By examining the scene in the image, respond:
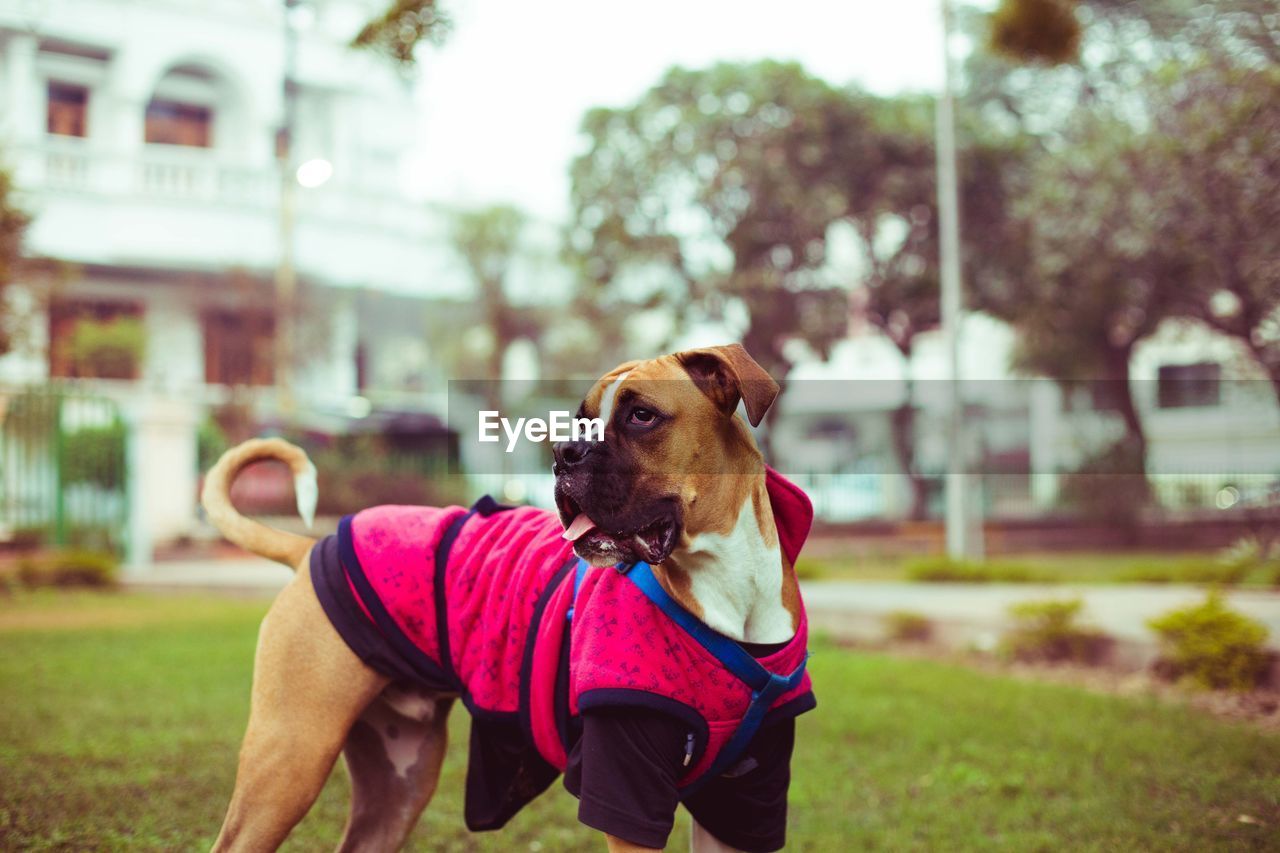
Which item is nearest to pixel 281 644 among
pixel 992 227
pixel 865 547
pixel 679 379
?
pixel 679 379

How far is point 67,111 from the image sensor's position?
60.4ft

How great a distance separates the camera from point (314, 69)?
770 inches

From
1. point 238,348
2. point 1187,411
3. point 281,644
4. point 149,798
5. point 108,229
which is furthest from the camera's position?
point 1187,411

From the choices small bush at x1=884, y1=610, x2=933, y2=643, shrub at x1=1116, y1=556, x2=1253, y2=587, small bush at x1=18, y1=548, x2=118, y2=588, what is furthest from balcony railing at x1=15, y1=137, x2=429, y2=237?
shrub at x1=1116, y1=556, x2=1253, y2=587

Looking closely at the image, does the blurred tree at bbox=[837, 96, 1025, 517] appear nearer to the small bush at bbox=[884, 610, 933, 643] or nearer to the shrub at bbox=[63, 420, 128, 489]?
the small bush at bbox=[884, 610, 933, 643]

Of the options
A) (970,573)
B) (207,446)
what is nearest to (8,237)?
(207,446)

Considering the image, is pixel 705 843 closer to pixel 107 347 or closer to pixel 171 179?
pixel 107 347

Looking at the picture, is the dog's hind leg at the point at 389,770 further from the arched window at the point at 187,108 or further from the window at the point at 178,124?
the window at the point at 178,124

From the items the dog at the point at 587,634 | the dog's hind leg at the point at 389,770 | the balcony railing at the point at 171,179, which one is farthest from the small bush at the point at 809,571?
the balcony railing at the point at 171,179

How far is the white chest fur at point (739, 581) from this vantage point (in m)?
2.41

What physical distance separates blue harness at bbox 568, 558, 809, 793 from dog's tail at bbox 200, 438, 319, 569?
114 cm

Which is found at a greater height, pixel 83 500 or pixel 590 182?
pixel 590 182

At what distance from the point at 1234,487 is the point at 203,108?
19.6 m

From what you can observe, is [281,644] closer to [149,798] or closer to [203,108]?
→ [149,798]
